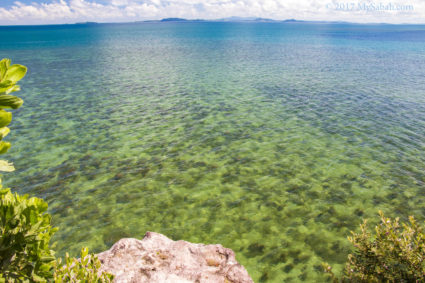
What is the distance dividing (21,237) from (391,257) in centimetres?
635

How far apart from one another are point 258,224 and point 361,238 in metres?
5.43

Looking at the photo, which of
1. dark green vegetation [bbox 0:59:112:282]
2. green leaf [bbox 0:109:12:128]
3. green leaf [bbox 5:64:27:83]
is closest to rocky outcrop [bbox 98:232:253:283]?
dark green vegetation [bbox 0:59:112:282]

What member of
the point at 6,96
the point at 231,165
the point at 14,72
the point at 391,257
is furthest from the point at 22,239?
the point at 231,165

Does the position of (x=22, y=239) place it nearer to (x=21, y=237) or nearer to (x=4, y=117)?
(x=21, y=237)

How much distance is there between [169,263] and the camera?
21.8 feet

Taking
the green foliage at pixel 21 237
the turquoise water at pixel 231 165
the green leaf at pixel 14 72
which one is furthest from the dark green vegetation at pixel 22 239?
the turquoise water at pixel 231 165

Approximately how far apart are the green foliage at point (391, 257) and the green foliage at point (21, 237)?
518 centimetres

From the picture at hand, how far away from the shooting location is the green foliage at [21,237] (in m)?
3.44

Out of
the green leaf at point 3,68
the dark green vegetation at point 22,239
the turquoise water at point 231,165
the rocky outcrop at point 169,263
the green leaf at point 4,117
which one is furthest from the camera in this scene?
the turquoise water at point 231,165

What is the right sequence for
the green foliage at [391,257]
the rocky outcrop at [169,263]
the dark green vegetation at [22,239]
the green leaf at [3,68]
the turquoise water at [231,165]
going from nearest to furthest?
the green leaf at [3,68] → the dark green vegetation at [22,239] → the green foliage at [391,257] → the rocky outcrop at [169,263] → the turquoise water at [231,165]

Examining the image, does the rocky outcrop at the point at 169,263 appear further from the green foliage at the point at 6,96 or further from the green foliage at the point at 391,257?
the green foliage at the point at 6,96

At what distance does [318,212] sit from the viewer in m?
11.4

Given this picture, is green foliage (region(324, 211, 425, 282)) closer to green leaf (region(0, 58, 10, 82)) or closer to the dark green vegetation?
the dark green vegetation

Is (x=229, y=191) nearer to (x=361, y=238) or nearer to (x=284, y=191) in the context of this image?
(x=284, y=191)
